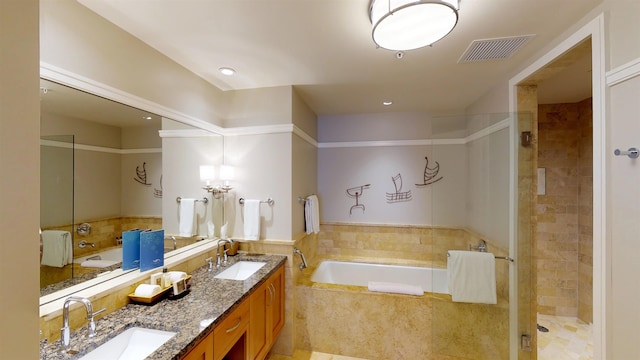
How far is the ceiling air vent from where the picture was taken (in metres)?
1.72

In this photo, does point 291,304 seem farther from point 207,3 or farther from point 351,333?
point 207,3

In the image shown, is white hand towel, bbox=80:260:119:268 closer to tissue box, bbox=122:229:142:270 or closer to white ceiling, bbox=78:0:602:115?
tissue box, bbox=122:229:142:270

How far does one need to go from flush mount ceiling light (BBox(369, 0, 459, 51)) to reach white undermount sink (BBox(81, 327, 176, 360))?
6.45 feet

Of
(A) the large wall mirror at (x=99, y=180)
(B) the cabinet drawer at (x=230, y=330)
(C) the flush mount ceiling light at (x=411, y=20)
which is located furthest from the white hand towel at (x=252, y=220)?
(C) the flush mount ceiling light at (x=411, y=20)

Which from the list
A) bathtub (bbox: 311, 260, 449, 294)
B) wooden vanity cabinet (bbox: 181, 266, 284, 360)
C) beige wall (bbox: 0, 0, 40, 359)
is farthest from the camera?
bathtub (bbox: 311, 260, 449, 294)

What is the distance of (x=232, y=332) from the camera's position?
1.56 metres

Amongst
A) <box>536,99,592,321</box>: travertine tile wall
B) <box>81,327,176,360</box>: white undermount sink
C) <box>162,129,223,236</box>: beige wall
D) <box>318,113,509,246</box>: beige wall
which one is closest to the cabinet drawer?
<box>81,327,176,360</box>: white undermount sink

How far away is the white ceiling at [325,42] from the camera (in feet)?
4.57

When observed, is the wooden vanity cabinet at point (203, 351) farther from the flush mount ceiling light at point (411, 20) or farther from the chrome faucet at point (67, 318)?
the flush mount ceiling light at point (411, 20)

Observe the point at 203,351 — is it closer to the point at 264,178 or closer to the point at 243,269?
the point at 243,269

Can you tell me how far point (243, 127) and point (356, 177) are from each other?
179 cm

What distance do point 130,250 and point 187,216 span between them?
59 centimetres

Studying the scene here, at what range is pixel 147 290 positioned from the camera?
1.54m

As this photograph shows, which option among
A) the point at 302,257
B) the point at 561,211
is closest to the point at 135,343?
the point at 302,257
